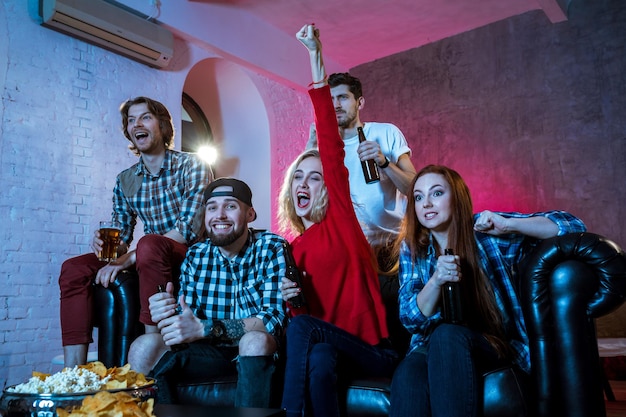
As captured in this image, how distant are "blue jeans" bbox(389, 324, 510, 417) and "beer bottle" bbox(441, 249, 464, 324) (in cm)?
7

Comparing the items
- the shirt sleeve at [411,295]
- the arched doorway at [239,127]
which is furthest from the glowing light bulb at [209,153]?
the shirt sleeve at [411,295]

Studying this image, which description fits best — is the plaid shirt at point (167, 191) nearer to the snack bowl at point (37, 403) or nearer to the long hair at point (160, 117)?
the long hair at point (160, 117)

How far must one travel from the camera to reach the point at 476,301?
1.75 meters

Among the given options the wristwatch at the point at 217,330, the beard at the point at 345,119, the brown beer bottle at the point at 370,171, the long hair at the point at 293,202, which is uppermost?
the beard at the point at 345,119

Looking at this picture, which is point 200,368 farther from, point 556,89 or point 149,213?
point 556,89

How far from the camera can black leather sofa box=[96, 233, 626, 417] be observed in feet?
5.15

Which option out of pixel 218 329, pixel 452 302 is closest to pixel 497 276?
pixel 452 302

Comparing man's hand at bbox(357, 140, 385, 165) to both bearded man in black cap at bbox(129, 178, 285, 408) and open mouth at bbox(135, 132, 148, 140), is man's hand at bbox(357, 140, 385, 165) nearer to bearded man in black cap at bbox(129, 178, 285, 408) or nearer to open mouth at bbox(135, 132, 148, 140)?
bearded man in black cap at bbox(129, 178, 285, 408)

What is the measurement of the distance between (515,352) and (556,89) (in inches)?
149

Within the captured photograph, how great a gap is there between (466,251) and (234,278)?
88cm

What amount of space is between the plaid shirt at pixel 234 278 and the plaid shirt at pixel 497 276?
46 cm

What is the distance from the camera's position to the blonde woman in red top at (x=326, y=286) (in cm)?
167

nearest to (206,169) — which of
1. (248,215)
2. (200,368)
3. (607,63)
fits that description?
(248,215)

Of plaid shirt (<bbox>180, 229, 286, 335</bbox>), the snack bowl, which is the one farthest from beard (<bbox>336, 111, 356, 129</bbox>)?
the snack bowl
